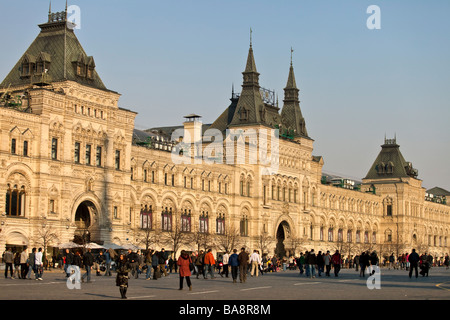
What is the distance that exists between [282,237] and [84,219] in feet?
153

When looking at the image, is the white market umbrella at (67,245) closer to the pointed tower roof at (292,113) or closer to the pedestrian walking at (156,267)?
the pedestrian walking at (156,267)

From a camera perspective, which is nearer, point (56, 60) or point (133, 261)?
point (133, 261)

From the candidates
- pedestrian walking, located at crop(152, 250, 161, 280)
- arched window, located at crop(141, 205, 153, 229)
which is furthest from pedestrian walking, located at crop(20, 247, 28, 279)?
arched window, located at crop(141, 205, 153, 229)

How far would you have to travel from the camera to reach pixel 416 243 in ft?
521

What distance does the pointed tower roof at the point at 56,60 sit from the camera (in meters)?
74.4

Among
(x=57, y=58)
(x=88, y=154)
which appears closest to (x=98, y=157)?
(x=88, y=154)

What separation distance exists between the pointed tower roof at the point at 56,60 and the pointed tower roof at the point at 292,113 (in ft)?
154

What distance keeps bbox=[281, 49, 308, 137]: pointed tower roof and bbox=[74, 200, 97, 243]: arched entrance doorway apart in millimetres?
48395

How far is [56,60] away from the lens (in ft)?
247

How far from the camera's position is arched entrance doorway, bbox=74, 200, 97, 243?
247 ft

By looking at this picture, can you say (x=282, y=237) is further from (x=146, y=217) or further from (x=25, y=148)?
(x=25, y=148)

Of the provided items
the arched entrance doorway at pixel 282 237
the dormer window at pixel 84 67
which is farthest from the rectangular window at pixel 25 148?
the arched entrance doorway at pixel 282 237
